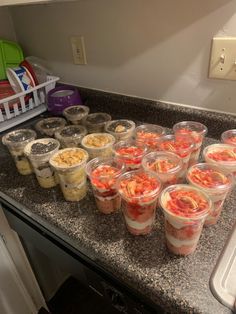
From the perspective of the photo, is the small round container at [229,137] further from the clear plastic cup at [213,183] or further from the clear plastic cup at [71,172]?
the clear plastic cup at [71,172]

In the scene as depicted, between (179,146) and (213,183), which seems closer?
(213,183)

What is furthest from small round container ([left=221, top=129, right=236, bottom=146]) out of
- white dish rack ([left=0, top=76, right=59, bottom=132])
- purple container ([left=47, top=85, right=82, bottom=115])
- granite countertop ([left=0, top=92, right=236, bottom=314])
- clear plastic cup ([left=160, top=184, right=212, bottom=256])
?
white dish rack ([left=0, top=76, right=59, bottom=132])

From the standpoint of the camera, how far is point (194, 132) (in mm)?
792

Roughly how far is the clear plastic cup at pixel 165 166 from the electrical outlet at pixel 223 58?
0.30 meters

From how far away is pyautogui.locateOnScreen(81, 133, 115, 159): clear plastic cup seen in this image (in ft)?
2.51

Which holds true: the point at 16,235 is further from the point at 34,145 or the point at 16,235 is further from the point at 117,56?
the point at 117,56

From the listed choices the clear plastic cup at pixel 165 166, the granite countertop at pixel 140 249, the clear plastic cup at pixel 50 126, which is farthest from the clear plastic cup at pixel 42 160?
the clear plastic cup at pixel 165 166

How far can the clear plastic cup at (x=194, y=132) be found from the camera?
750 millimetres

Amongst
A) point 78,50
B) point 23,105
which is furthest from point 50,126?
point 78,50

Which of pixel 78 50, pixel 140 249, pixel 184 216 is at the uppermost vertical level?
pixel 78 50

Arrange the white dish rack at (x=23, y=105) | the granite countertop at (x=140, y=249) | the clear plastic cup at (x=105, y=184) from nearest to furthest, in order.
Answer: the granite countertop at (x=140, y=249) → the clear plastic cup at (x=105, y=184) → the white dish rack at (x=23, y=105)

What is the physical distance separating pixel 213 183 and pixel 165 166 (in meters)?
0.12

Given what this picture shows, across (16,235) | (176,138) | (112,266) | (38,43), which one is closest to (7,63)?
(38,43)

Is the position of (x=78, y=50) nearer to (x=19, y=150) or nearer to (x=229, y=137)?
(x=19, y=150)
